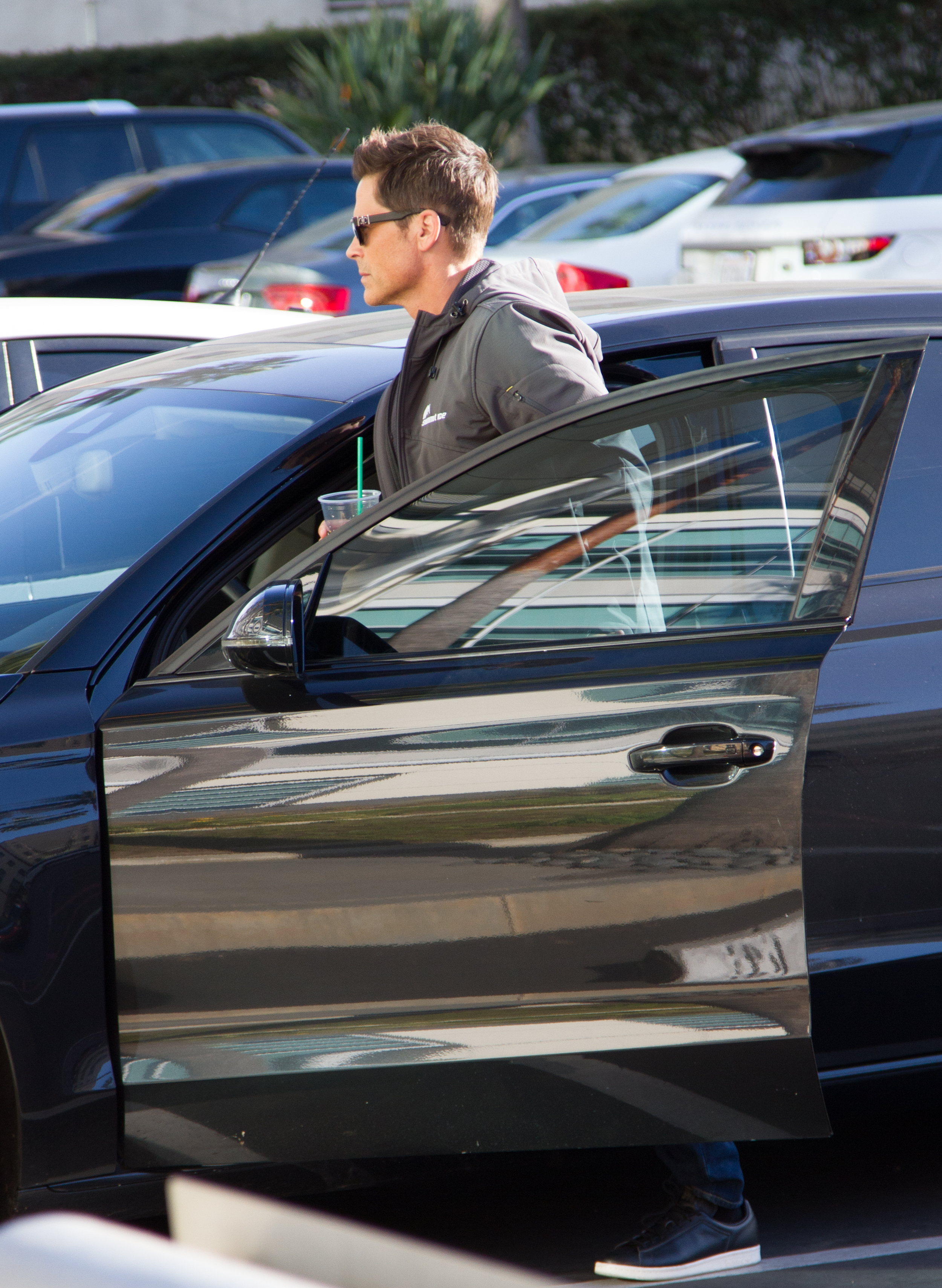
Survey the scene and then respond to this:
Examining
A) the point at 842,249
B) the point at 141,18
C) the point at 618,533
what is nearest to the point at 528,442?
the point at 618,533

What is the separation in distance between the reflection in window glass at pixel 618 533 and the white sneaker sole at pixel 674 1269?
3.41 ft

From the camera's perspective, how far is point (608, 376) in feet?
10.2

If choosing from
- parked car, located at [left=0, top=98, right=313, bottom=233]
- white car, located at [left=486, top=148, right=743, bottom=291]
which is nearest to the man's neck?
white car, located at [left=486, top=148, right=743, bottom=291]

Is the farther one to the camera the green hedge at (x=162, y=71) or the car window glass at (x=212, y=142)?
the green hedge at (x=162, y=71)

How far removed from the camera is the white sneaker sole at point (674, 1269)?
2572 mm

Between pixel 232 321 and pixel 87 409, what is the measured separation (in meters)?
1.36

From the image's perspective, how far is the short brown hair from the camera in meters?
2.96

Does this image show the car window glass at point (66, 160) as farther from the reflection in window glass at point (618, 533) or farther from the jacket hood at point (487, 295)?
the reflection in window glass at point (618, 533)

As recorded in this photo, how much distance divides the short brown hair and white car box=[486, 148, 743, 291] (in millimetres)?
6133

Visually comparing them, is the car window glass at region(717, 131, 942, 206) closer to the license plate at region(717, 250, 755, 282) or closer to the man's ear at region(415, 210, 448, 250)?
the license plate at region(717, 250, 755, 282)

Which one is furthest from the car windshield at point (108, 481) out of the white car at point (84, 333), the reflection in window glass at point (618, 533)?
the white car at point (84, 333)

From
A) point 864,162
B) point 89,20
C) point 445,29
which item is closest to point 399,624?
point 864,162

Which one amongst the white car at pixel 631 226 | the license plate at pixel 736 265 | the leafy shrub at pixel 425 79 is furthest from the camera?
the leafy shrub at pixel 425 79

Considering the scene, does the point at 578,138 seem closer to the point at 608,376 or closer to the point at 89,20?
the point at 89,20
